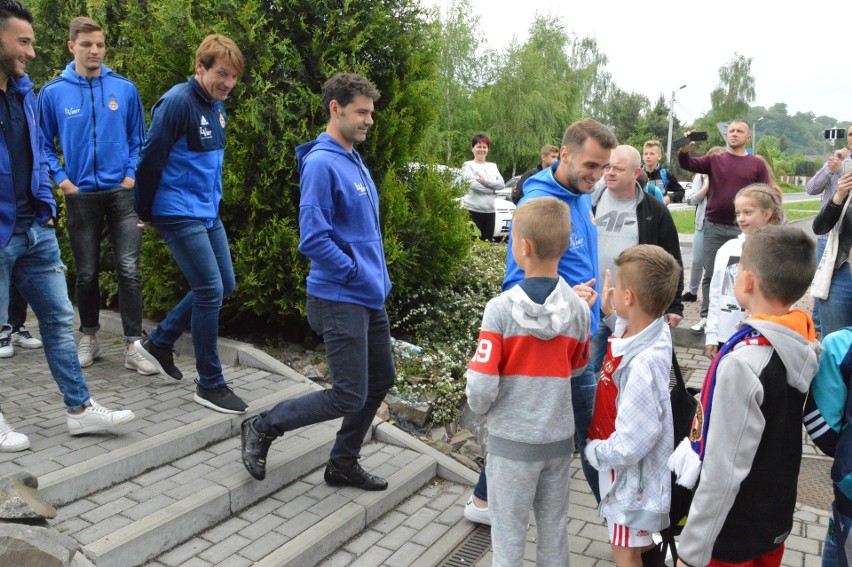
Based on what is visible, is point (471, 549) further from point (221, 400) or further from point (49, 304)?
point (49, 304)

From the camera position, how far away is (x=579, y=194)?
3426 millimetres

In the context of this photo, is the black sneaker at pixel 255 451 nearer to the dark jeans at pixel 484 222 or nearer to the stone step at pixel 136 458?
the stone step at pixel 136 458

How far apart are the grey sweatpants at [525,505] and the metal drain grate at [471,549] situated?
2.44 ft

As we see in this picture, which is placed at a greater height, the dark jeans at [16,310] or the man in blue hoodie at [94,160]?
the man in blue hoodie at [94,160]

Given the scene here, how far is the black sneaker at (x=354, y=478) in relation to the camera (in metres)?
3.89

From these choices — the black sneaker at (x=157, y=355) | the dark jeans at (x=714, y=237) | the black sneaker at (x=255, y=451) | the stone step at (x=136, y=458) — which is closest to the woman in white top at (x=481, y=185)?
the dark jeans at (x=714, y=237)

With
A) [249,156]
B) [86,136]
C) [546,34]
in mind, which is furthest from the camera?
[546,34]

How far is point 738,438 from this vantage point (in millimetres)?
2166

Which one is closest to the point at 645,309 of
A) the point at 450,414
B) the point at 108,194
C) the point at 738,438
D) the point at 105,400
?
the point at 738,438

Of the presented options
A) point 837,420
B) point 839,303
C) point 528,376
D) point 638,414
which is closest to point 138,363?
point 528,376

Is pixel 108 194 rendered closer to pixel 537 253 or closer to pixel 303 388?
pixel 303 388

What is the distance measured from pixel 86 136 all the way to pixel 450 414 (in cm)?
319

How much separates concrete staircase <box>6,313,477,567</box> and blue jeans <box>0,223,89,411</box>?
13.6 inches

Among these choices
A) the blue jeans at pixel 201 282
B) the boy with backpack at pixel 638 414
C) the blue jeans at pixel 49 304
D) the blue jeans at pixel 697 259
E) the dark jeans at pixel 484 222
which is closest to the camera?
the boy with backpack at pixel 638 414
